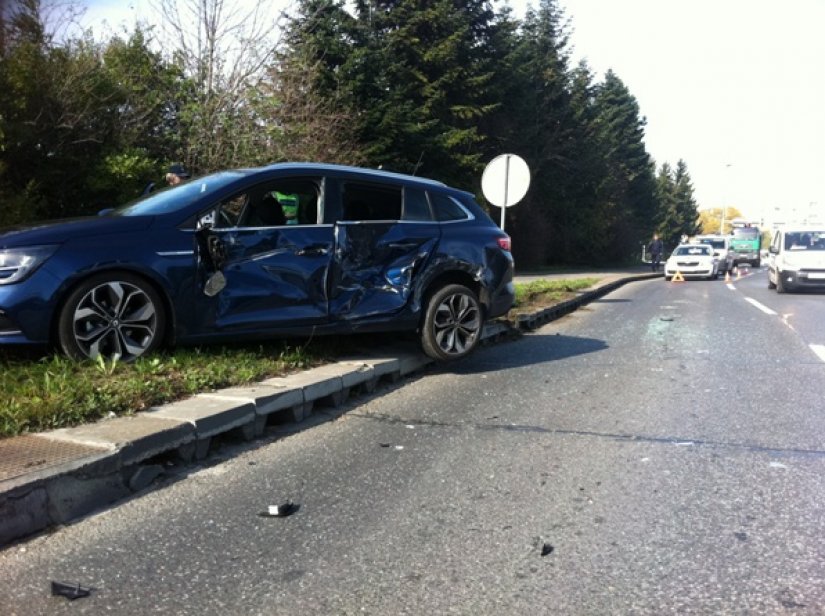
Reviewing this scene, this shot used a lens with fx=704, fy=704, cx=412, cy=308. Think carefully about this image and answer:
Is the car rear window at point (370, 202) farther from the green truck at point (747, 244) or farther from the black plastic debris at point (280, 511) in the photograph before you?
the green truck at point (747, 244)

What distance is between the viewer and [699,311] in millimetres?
14461

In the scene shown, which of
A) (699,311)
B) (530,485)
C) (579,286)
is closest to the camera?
(530,485)

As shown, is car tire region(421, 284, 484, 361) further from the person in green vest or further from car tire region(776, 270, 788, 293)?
car tire region(776, 270, 788, 293)

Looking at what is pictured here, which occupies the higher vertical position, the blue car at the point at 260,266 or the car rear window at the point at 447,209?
the car rear window at the point at 447,209

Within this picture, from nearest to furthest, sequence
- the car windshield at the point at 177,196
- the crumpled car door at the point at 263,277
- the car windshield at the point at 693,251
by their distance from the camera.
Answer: the crumpled car door at the point at 263,277
the car windshield at the point at 177,196
the car windshield at the point at 693,251

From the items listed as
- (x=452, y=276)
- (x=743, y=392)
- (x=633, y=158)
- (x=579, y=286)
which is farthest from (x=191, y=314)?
(x=633, y=158)

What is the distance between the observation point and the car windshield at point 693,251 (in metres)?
28.7

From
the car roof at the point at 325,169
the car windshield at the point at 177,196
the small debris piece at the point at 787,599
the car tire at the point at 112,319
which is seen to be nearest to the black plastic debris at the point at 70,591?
the car tire at the point at 112,319

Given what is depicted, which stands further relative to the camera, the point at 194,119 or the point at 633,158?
the point at 633,158

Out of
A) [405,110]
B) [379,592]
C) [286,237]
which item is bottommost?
[379,592]

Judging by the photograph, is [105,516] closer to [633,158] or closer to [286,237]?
[286,237]

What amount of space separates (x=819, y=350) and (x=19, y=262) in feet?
30.0

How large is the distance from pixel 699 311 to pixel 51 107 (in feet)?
40.7

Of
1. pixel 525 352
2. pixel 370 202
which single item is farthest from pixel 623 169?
pixel 370 202
